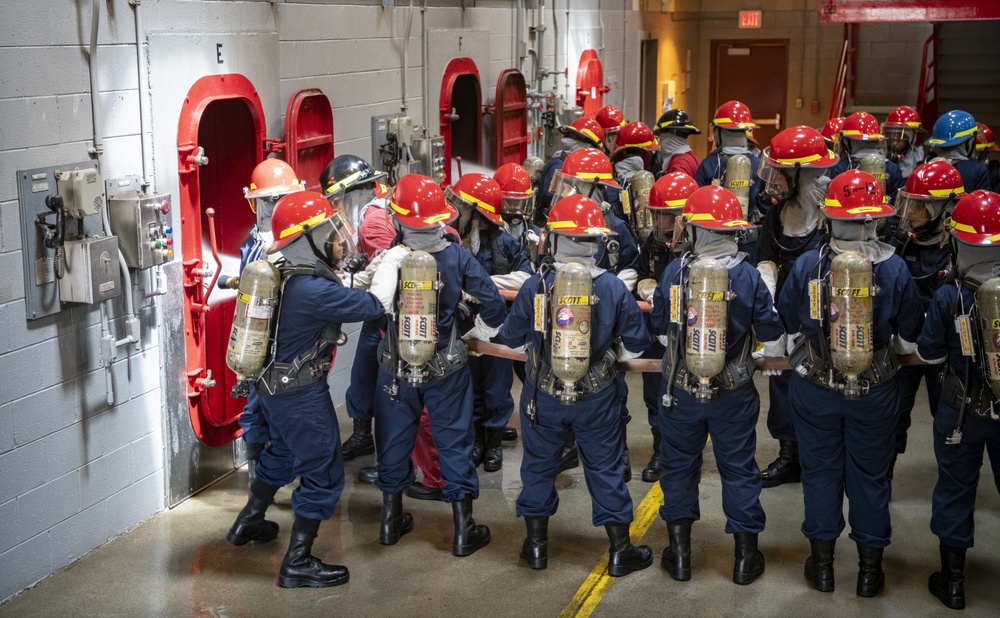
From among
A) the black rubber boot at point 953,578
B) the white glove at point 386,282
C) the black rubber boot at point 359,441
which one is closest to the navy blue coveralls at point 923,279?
the black rubber boot at point 953,578

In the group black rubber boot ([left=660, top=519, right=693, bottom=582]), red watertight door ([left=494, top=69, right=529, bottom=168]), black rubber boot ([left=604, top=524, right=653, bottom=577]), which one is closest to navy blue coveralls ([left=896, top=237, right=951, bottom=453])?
black rubber boot ([left=660, top=519, right=693, bottom=582])

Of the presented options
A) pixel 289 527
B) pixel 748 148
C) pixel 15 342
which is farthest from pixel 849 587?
pixel 748 148

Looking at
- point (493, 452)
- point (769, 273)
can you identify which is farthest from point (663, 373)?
point (493, 452)

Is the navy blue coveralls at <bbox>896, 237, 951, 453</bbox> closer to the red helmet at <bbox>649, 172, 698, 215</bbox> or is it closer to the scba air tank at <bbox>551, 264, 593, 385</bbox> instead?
the red helmet at <bbox>649, 172, 698, 215</bbox>

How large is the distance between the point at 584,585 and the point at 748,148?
5128 mm

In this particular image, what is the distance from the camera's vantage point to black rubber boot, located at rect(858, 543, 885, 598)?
17.2 feet

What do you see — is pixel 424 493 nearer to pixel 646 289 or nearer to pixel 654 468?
pixel 654 468

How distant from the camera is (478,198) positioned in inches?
255

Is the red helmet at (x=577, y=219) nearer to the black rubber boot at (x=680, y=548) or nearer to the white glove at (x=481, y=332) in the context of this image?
the white glove at (x=481, y=332)

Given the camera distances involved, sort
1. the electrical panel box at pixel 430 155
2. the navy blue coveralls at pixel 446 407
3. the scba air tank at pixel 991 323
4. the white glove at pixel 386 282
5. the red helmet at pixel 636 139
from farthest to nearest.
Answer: the red helmet at pixel 636 139, the electrical panel box at pixel 430 155, the navy blue coveralls at pixel 446 407, the white glove at pixel 386 282, the scba air tank at pixel 991 323

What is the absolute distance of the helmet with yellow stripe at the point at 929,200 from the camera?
639 centimetres

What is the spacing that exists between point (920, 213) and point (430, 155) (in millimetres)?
3814

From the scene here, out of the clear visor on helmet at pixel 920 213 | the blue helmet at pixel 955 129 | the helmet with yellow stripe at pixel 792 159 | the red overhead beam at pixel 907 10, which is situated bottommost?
the clear visor on helmet at pixel 920 213

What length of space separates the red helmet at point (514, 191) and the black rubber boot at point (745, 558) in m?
2.63
